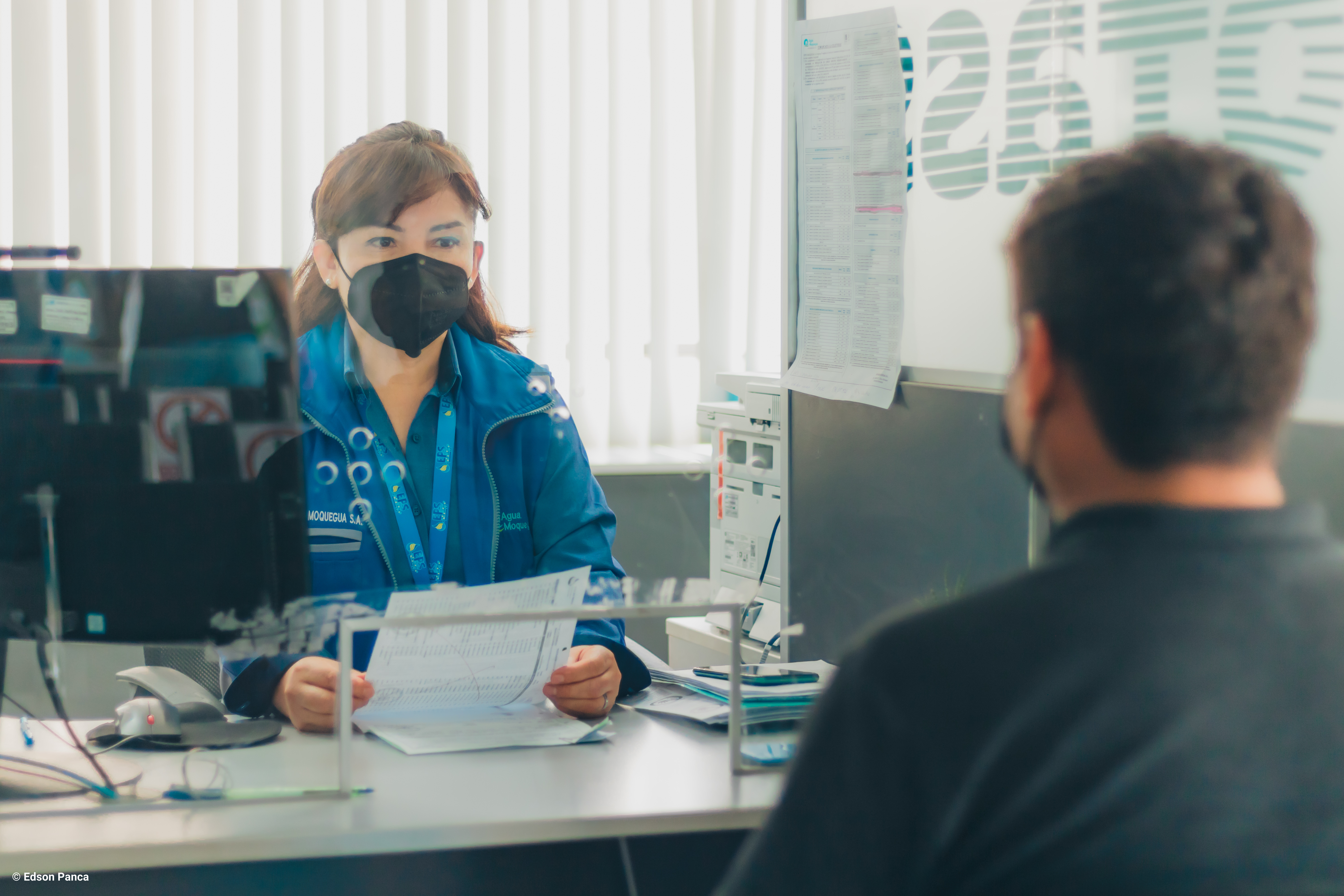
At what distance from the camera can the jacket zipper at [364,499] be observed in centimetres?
165

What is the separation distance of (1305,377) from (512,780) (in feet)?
2.86

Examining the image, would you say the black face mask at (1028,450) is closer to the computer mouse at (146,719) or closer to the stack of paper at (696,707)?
the stack of paper at (696,707)

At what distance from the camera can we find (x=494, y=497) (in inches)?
68.2

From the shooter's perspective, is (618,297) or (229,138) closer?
(229,138)

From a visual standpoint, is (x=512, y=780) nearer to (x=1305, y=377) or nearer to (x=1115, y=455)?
(x=1115, y=455)

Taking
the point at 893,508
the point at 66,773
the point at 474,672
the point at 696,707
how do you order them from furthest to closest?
the point at 893,508
the point at 696,707
the point at 474,672
the point at 66,773

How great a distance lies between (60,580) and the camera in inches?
48.8

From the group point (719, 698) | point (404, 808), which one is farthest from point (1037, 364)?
point (719, 698)

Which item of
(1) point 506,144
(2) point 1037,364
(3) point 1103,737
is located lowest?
(3) point 1103,737

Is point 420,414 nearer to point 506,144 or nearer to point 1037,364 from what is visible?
point 1037,364

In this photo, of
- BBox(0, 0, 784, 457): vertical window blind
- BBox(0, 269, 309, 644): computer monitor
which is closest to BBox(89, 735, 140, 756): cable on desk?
BBox(0, 269, 309, 644): computer monitor

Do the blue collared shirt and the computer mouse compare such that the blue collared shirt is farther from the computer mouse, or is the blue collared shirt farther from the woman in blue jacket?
the computer mouse

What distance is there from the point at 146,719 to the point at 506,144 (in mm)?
2311

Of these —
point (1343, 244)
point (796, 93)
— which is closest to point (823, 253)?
point (796, 93)
